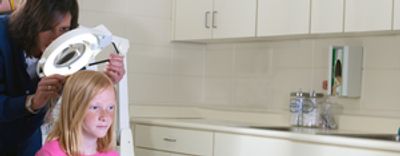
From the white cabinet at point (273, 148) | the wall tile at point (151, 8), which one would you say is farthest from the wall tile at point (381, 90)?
the wall tile at point (151, 8)

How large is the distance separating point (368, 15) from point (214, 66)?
4.42 ft

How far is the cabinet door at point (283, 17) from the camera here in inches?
129

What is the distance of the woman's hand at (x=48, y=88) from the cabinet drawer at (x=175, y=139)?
1446 mm

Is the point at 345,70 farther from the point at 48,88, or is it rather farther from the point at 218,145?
the point at 48,88

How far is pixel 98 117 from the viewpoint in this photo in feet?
6.04

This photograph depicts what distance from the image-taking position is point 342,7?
3090 mm

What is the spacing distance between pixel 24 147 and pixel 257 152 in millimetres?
1224

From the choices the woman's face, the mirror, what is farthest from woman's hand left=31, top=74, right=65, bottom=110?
the mirror

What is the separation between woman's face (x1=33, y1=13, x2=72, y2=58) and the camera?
6.73ft

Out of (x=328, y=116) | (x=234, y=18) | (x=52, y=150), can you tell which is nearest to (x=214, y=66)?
(x=234, y=18)

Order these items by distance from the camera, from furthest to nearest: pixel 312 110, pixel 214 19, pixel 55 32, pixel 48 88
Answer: pixel 214 19, pixel 312 110, pixel 55 32, pixel 48 88

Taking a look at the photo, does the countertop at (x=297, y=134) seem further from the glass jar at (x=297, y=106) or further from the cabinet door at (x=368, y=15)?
the cabinet door at (x=368, y=15)

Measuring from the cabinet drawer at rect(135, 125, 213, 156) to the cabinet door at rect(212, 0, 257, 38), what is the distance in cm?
62

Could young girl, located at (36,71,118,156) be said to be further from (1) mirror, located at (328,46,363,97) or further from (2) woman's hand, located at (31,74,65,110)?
(1) mirror, located at (328,46,363,97)
